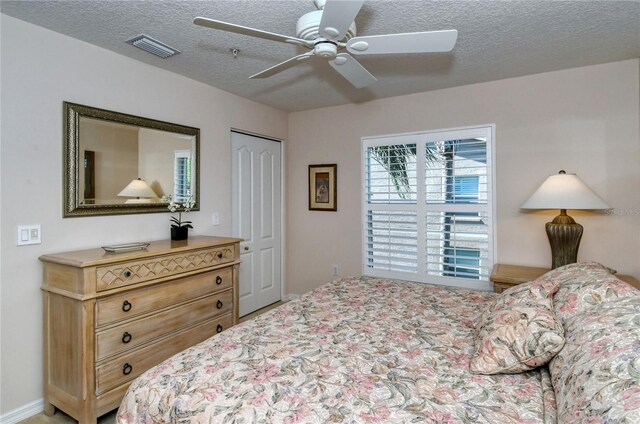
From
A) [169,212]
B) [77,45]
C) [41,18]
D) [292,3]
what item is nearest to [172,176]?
[169,212]

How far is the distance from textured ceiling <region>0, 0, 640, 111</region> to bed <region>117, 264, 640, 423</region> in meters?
1.85

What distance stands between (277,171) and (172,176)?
1.58 m

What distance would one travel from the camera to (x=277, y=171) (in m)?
4.43

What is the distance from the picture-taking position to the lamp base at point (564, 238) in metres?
2.72

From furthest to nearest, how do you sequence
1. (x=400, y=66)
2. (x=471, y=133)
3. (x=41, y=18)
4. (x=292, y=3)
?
(x=471, y=133) → (x=400, y=66) → (x=41, y=18) → (x=292, y=3)

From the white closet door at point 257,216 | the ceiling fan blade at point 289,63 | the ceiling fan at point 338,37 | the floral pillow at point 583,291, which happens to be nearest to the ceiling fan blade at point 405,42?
the ceiling fan at point 338,37

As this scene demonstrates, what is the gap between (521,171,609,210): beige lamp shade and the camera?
2.58 m

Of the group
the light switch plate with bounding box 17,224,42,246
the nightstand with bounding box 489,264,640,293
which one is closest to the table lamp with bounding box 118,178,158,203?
the light switch plate with bounding box 17,224,42,246

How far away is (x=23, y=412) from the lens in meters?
2.17

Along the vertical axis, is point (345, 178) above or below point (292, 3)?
below

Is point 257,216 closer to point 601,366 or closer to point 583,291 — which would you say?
point 583,291

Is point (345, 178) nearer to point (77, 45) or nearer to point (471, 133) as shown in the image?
point (471, 133)

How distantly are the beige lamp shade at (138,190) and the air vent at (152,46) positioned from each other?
1031 millimetres

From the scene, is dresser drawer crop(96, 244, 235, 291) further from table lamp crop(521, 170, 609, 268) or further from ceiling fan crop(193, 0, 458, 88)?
table lamp crop(521, 170, 609, 268)
